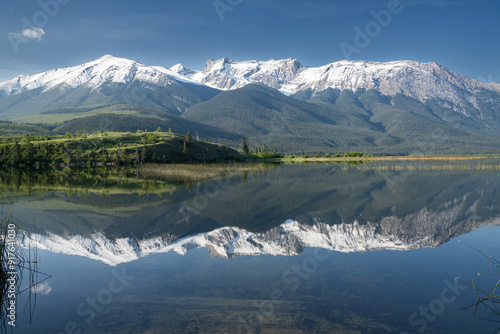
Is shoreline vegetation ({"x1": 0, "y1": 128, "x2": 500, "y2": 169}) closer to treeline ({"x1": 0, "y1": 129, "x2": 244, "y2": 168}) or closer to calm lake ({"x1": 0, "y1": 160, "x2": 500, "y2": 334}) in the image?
treeline ({"x1": 0, "y1": 129, "x2": 244, "y2": 168})

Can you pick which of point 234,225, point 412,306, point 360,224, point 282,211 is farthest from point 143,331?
point 282,211

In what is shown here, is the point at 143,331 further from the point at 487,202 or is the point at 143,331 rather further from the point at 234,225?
the point at 487,202

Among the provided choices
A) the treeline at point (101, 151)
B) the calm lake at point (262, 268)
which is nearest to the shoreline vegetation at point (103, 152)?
the treeline at point (101, 151)

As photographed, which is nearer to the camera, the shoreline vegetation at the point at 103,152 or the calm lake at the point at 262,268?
the calm lake at the point at 262,268

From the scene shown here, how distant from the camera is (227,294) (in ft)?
45.5

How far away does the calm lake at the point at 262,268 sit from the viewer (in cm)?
1184

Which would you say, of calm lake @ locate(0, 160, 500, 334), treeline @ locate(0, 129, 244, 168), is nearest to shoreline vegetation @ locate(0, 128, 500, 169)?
treeline @ locate(0, 129, 244, 168)

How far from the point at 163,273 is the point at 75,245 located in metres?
8.20

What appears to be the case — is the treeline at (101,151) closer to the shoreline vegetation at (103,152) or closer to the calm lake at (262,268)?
the shoreline vegetation at (103,152)

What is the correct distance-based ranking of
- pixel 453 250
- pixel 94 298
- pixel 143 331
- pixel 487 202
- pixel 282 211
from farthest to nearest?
pixel 487 202 < pixel 282 211 < pixel 453 250 < pixel 94 298 < pixel 143 331

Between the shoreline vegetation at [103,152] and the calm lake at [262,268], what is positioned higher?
the shoreline vegetation at [103,152]

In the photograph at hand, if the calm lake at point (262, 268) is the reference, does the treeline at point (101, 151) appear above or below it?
above

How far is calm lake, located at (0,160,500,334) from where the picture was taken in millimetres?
11844

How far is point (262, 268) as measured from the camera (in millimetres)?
17109
